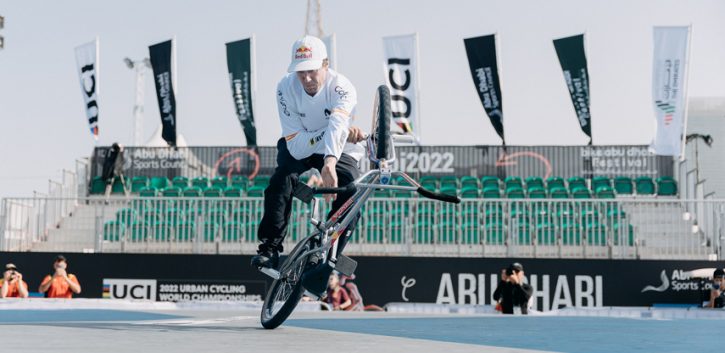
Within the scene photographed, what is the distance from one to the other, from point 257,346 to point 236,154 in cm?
2238

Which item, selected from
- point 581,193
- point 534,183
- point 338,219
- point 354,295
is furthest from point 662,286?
point 338,219

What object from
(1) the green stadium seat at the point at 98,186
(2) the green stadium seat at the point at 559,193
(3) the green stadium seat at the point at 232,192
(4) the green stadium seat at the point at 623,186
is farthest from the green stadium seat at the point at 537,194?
(1) the green stadium seat at the point at 98,186

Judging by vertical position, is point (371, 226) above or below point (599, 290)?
above

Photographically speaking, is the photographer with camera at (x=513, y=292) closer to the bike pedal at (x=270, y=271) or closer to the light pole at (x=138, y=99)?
the bike pedal at (x=270, y=271)

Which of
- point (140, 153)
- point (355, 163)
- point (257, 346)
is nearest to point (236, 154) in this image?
point (140, 153)

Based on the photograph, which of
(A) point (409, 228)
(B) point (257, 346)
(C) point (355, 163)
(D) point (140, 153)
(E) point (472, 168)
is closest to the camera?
(B) point (257, 346)

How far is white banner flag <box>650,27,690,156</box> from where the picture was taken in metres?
22.2

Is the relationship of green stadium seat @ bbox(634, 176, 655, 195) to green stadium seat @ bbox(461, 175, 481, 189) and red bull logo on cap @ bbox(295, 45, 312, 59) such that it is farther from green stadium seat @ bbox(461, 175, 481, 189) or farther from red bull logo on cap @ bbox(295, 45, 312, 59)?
red bull logo on cap @ bbox(295, 45, 312, 59)

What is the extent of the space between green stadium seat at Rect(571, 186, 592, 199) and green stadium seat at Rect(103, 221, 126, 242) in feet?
36.0

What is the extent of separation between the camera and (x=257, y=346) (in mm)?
4582

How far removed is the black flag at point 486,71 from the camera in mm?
24500

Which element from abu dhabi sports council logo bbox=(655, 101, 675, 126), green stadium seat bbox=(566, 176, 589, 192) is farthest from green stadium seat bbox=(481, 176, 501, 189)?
abu dhabi sports council logo bbox=(655, 101, 675, 126)

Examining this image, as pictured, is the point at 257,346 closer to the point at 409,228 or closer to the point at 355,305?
the point at 355,305

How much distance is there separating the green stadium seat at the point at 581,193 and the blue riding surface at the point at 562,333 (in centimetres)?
1396
